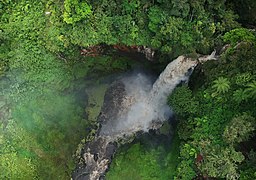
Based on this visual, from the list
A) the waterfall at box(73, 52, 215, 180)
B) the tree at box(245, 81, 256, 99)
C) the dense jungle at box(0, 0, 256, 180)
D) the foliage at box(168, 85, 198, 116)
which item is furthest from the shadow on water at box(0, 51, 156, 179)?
the tree at box(245, 81, 256, 99)

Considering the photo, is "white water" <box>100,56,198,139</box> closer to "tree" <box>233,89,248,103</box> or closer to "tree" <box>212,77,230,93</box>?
"tree" <box>212,77,230,93</box>

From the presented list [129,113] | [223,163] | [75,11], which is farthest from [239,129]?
[75,11]

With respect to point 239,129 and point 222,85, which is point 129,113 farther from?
point 239,129

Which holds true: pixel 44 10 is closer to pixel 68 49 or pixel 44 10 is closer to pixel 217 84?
pixel 68 49

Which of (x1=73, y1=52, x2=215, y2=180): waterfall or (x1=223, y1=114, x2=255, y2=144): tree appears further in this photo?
(x1=73, y1=52, x2=215, y2=180): waterfall

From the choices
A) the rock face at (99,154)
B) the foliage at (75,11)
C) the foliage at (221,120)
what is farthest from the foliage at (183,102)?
the foliage at (75,11)

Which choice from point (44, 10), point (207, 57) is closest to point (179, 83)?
point (207, 57)
